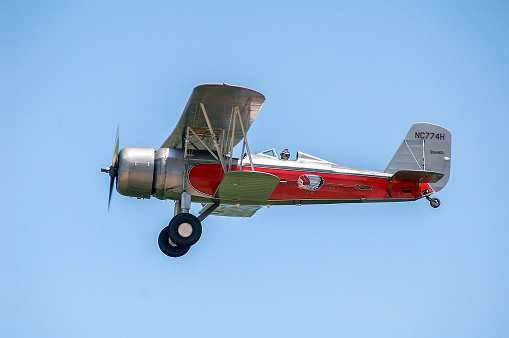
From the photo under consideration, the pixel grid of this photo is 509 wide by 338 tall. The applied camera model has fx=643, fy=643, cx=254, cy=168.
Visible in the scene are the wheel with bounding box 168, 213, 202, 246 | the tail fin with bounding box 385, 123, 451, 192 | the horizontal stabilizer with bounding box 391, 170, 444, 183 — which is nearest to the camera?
the wheel with bounding box 168, 213, 202, 246

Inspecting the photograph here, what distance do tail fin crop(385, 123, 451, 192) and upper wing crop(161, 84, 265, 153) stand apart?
407 centimetres

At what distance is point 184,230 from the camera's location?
480 inches

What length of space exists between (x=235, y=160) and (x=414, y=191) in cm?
412

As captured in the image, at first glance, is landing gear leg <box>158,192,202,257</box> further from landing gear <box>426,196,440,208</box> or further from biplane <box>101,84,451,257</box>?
landing gear <box>426,196,440,208</box>

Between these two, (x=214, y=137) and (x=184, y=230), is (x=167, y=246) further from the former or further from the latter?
(x=214, y=137)

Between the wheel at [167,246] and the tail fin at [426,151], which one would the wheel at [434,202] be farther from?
the wheel at [167,246]

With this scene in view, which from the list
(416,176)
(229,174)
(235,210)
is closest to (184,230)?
(229,174)

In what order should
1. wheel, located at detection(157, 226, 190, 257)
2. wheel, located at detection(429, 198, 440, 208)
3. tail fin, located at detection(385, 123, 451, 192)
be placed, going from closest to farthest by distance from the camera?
1. wheel, located at detection(157, 226, 190, 257)
2. wheel, located at detection(429, 198, 440, 208)
3. tail fin, located at detection(385, 123, 451, 192)

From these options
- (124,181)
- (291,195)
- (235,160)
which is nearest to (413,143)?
(291,195)

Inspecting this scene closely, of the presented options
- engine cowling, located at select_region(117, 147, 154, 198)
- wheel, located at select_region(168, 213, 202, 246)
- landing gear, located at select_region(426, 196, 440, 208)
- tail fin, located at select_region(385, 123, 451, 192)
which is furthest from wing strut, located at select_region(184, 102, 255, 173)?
landing gear, located at select_region(426, 196, 440, 208)

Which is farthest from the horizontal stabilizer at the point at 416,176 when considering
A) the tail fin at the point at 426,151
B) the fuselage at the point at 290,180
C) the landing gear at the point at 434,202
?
the tail fin at the point at 426,151

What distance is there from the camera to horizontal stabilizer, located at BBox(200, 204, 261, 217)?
46.8ft

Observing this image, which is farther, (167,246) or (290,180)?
(290,180)

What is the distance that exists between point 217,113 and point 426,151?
546cm
